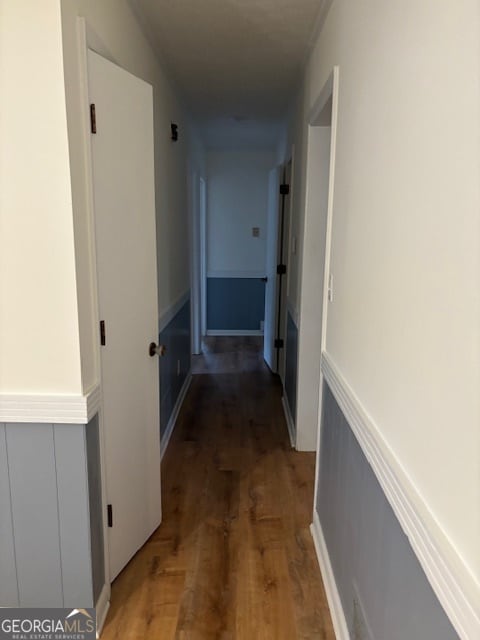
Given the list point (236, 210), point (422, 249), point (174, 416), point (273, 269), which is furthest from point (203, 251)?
point (422, 249)

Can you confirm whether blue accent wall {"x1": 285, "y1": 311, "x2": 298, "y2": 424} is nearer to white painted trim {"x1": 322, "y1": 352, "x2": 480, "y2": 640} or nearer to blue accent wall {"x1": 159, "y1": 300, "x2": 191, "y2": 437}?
blue accent wall {"x1": 159, "y1": 300, "x2": 191, "y2": 437}

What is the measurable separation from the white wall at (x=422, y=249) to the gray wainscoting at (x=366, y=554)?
0.17 metres

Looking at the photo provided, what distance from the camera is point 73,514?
150 centimetres

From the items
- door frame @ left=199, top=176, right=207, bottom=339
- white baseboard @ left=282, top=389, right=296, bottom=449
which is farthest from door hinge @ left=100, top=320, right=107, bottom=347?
door frame @ left=199, top=176, right=207, bottom=339

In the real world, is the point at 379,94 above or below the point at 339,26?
below

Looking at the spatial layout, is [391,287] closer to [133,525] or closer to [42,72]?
[42,72]

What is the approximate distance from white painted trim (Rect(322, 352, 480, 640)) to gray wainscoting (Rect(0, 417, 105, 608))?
0.91 m

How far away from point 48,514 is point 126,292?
0.83 metres

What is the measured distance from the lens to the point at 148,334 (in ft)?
6.37

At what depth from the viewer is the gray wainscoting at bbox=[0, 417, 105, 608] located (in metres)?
1.46

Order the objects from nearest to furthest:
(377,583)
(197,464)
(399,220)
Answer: (399,220) < (377,583) < (197,464)

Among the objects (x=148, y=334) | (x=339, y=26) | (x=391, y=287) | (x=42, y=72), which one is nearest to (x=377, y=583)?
→ (x=391, y=287)

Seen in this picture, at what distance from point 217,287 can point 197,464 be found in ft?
11.7

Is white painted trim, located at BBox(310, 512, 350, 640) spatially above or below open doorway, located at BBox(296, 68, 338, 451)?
below
